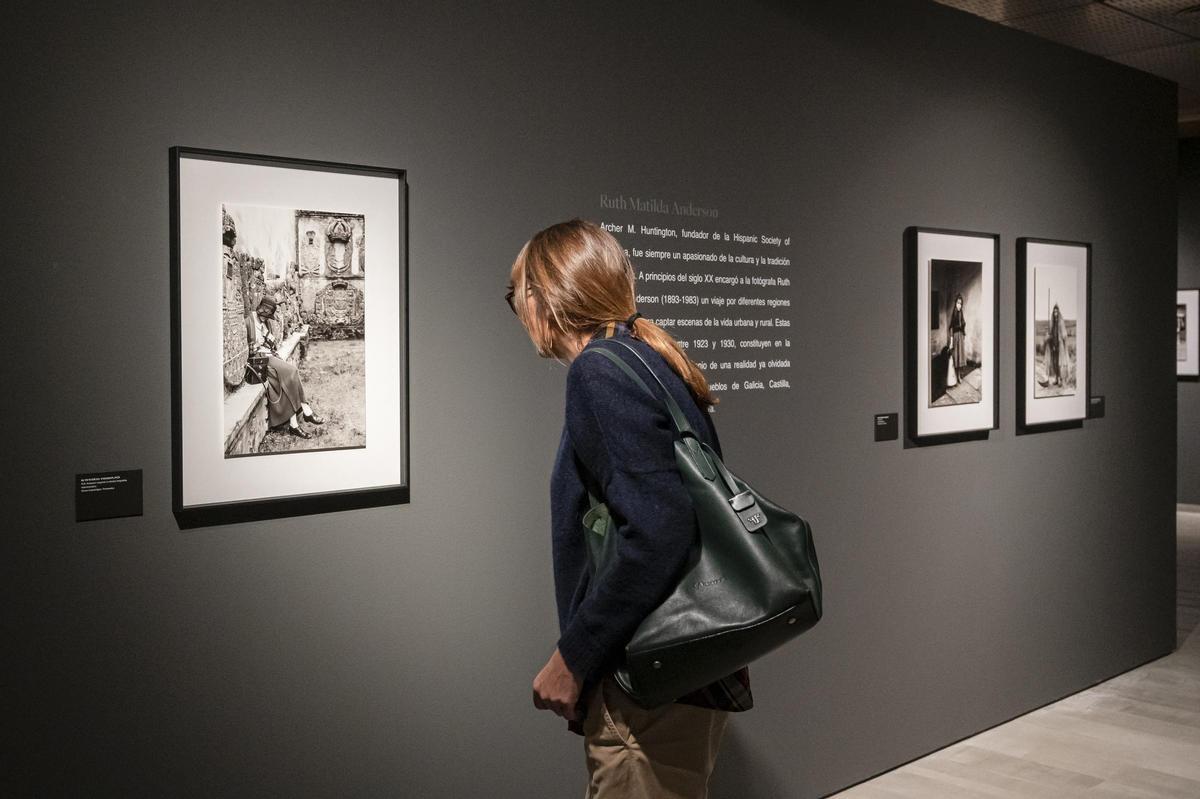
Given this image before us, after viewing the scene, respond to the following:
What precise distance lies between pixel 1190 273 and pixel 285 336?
10.3m

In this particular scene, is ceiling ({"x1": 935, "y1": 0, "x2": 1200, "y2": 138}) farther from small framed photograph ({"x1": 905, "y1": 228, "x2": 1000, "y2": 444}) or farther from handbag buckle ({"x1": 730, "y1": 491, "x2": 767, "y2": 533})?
handbag buckle ({"x1": 730, "y1": 491, "x2": 767, "y2": 533})

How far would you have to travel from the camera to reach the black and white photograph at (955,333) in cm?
438

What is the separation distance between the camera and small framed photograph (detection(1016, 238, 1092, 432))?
15.9 ft

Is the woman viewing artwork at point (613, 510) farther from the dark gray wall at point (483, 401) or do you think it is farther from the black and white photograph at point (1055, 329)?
the black and white photograph at point (1055, 329)

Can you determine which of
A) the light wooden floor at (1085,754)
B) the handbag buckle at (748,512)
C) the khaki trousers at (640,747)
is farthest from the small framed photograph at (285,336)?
the light wooden floor at (1085,754)

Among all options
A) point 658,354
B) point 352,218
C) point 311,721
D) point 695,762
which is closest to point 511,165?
point 352,218

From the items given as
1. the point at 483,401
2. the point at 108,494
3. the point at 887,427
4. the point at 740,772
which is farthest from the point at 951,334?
the point at 108,494

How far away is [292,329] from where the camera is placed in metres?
2.60

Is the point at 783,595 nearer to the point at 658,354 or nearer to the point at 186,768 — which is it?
the point at 658,354

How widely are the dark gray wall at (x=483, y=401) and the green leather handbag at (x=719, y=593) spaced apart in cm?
113

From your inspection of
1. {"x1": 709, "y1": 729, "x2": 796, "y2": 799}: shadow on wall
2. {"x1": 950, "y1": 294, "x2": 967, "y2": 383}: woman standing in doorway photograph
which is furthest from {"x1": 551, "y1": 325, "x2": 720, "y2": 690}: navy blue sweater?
{"x1": 950, "y1": 294, "x2": 967, "y2": 383}: woman standing in doorway photograph

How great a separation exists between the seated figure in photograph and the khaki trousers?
3.55 feet

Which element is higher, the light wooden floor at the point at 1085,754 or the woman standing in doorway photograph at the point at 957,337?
the woman standing in doorway photograph at the point at 957,337

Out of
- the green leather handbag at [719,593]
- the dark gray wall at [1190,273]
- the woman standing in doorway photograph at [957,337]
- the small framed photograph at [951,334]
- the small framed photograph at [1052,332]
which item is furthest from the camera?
the dark gray wall at [1190,273]
